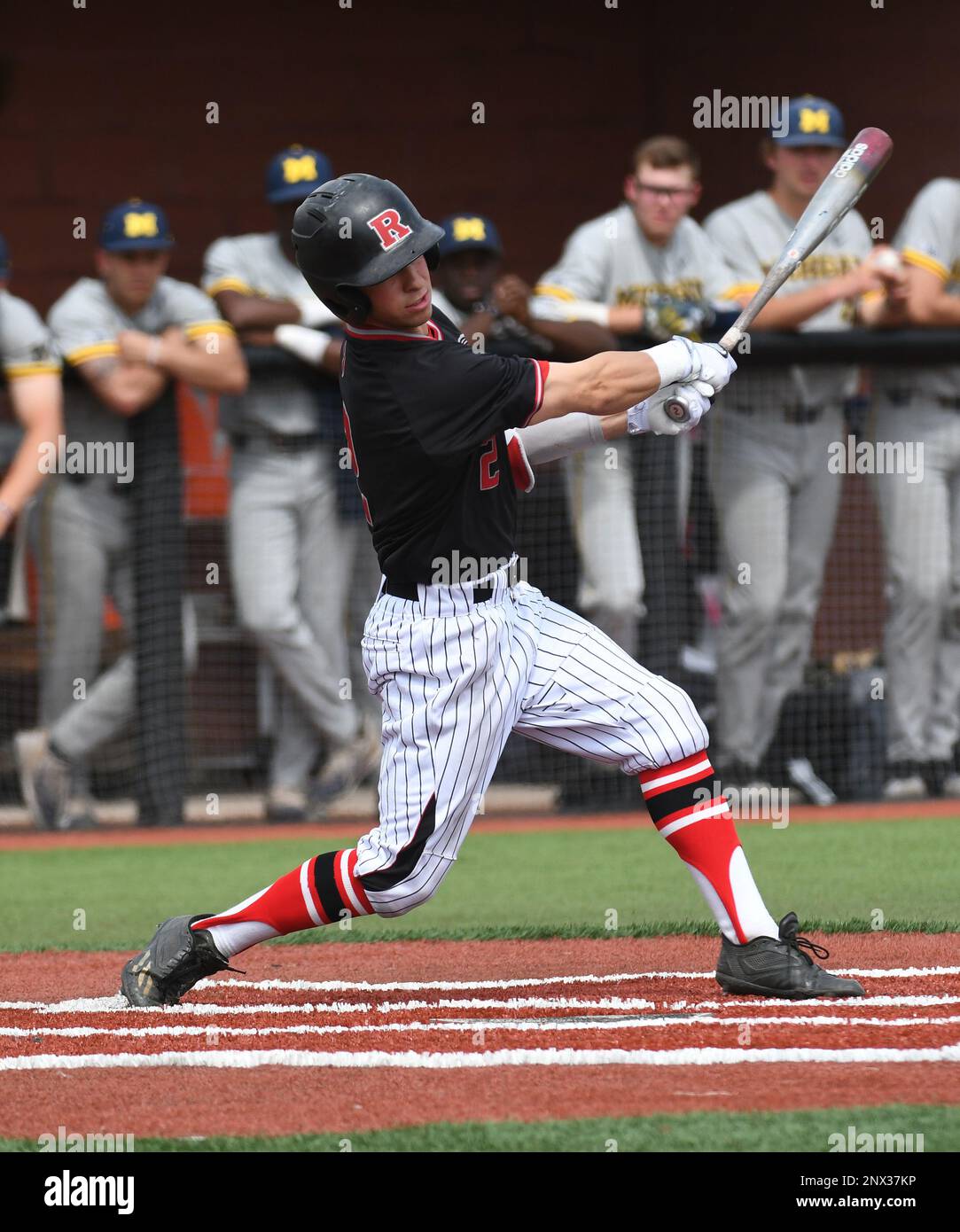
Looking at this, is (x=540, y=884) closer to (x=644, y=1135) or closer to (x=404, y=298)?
(x=404, y=298)

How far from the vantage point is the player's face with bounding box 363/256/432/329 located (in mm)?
4043

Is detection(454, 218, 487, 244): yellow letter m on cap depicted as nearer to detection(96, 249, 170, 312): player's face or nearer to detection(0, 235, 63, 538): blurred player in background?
detection(96, 249, 170, 312): player's face

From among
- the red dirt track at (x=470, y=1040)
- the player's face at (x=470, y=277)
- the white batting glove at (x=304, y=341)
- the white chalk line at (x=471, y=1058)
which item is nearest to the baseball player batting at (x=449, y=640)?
the red dirt track at (x=470, y=1040)

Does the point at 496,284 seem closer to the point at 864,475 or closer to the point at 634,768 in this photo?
the point at 864,475

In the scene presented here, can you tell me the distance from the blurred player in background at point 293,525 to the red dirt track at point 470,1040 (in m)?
2.89

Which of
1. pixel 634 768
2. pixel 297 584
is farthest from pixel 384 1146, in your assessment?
pixel 297 584

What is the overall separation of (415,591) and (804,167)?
4422mm

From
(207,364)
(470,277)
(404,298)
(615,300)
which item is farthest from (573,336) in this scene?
(404,298)

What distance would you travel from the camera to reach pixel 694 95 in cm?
1154

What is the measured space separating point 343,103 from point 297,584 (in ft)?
13.9

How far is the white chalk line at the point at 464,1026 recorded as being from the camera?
3863 millimetres

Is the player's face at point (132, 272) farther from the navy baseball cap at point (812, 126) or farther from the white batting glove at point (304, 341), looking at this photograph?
the navy baseball cap at point (812, 126)

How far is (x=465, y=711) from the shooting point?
4164 millimetres
